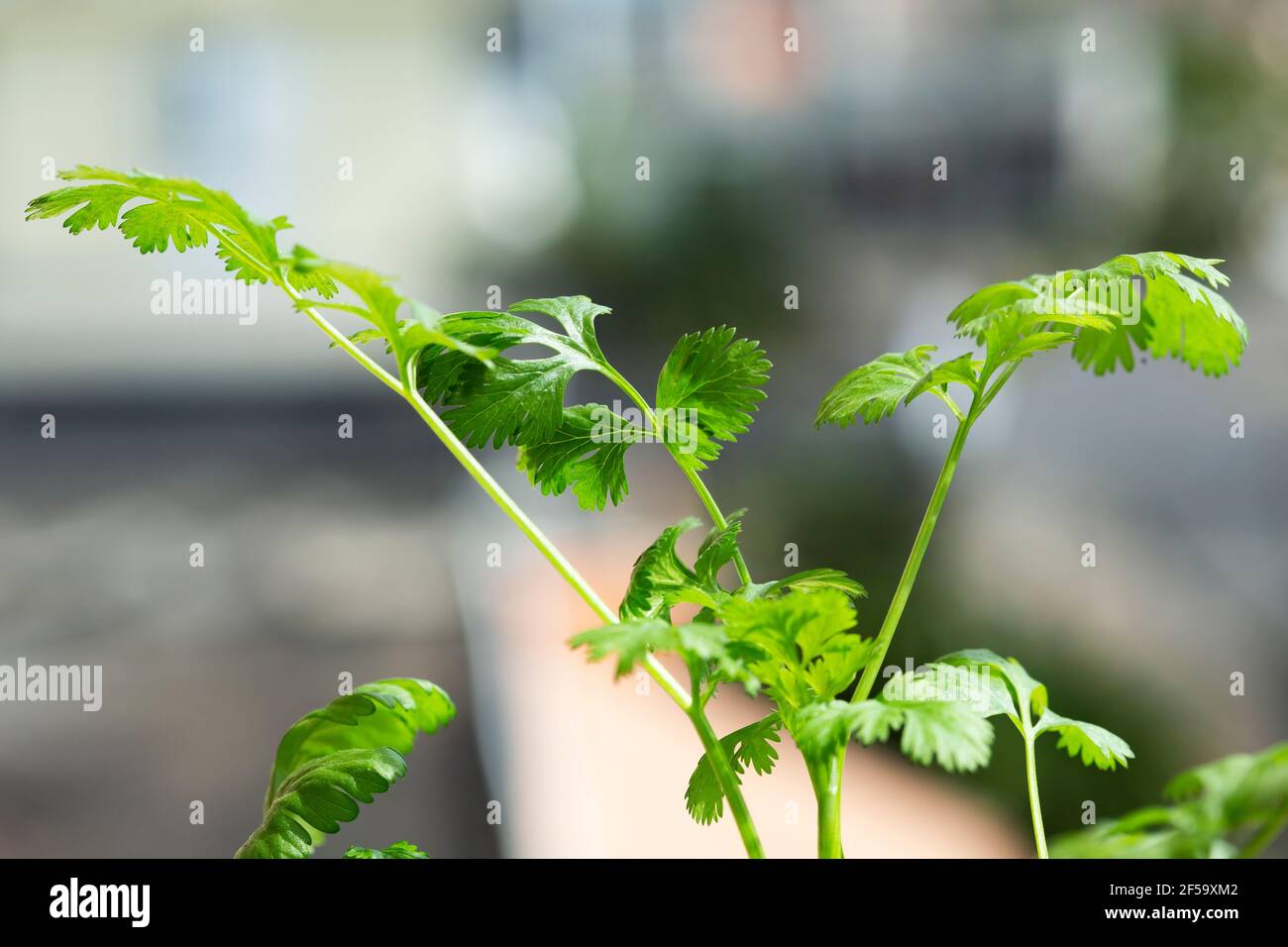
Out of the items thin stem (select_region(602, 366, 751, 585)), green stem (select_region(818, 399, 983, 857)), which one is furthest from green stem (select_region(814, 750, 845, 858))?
thin stem (select_region(602, 366, 751, 585))

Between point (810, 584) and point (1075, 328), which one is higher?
point (1075, 328)

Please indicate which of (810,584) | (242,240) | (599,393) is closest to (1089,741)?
(810,584)

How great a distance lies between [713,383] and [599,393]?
11.7 ft

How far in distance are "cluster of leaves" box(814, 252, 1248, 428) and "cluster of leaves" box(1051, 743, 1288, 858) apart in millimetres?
176

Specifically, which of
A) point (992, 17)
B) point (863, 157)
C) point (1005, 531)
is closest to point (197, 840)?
point (1005, 531)

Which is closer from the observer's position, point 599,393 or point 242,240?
point 242,240

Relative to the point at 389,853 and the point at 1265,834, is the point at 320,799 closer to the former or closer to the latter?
the point at 389,853

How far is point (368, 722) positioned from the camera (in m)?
0.51

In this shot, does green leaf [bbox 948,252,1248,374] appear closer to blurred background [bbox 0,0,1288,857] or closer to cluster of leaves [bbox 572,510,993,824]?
cluster of leaves [bbox 572,510,993,824]

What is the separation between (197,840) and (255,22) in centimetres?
523

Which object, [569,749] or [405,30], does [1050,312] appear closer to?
[569,749]

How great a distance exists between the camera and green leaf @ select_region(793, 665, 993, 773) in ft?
1.11

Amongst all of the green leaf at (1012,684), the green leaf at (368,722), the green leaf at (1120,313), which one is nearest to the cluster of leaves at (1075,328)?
the green leaf at (1120,313)

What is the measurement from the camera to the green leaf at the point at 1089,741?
467 millimetres
